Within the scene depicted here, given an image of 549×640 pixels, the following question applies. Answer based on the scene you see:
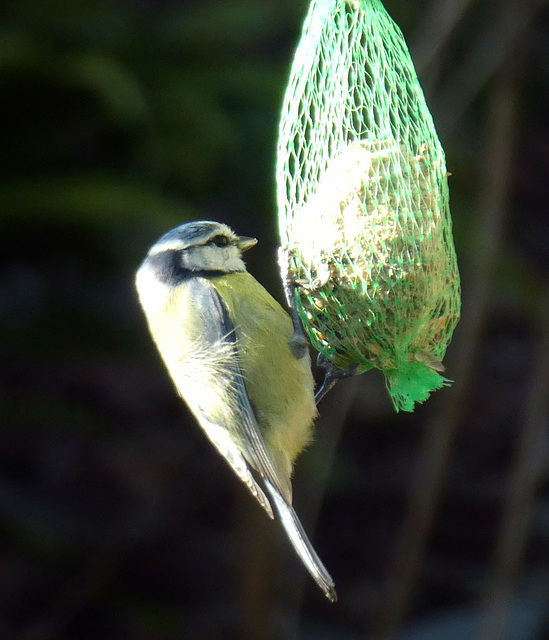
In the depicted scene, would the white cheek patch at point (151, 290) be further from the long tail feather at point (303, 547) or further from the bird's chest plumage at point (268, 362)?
the long tail feather at point (303, 547)

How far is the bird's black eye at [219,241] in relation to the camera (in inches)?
79.7

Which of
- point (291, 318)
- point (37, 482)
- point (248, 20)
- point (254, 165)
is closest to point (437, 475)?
point (291, 318)

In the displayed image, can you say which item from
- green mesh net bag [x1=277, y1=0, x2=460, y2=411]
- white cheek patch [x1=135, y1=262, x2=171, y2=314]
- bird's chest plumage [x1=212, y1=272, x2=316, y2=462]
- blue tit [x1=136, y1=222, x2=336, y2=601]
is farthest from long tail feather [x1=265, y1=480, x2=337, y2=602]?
white cheek patch [x1=135, y1=262, x2=171, y2=314]

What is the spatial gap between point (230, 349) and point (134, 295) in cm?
114

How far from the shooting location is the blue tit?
2.01m

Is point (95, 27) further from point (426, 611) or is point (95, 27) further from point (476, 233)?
point (426, 611)

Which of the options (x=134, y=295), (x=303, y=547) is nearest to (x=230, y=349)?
(x=303, y=547)

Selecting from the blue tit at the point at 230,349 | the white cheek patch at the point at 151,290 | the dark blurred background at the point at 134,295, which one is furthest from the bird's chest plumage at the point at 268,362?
the dark blurred background at the point at 134,295

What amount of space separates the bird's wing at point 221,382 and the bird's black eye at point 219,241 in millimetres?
85

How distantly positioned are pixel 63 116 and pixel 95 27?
28cm

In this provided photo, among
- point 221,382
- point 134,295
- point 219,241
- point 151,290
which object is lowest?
point 134,295

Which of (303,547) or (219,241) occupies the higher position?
(219,241)

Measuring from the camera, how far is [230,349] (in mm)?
2041

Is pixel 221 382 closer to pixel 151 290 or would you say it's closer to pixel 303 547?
pixel 151 290
